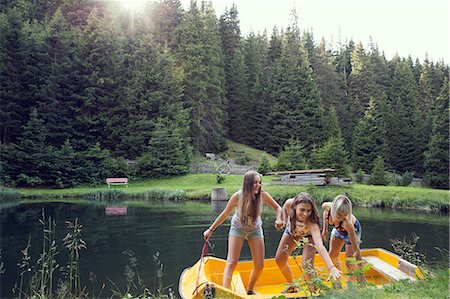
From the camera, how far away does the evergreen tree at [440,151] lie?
29.0 metres

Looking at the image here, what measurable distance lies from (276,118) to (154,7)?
2012 centimetres

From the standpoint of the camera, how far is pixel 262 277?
5.81 metres

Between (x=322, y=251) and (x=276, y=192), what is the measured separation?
17.5 m

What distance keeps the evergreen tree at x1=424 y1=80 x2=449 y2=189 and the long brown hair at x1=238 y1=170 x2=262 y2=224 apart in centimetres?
2879

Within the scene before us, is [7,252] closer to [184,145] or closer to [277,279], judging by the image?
[277,279]

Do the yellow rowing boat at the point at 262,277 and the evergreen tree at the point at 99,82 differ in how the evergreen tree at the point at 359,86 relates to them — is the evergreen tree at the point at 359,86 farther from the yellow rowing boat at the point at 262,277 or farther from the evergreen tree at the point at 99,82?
the yellow rowing boat at the point at 262,277

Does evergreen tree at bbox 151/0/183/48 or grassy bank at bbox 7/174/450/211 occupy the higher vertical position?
evergreen tree at bbox 151/0/183/48

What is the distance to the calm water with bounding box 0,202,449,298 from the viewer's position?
8055 mm

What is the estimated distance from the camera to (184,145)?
34.1 m

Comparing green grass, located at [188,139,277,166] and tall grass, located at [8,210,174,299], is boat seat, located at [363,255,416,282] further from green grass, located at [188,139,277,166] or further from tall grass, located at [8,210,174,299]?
green grass, located at [188,139,277,166]

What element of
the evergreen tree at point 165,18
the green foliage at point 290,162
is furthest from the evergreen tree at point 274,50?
the green foliage at point 290,162

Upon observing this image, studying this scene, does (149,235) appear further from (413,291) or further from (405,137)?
(405,137)

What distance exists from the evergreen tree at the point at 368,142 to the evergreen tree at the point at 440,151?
4.86m

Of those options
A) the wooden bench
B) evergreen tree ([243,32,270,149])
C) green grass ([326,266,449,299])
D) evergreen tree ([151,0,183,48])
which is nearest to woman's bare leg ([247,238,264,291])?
green grass ([326,266,449,299])
